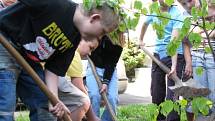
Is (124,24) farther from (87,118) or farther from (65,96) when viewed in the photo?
(87,118)

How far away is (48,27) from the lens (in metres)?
3.24

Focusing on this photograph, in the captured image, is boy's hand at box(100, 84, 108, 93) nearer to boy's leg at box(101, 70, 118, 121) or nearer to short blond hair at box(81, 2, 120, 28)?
boy's leg at box(101, 70, 118, 121)

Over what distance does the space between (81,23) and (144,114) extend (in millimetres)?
4379

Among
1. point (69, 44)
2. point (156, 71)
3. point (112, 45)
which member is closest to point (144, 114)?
point (156, 71)

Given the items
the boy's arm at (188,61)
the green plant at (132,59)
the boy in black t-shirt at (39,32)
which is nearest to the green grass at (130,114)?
the boy's arm at (188,61)

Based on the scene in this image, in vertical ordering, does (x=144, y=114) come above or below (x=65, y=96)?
below

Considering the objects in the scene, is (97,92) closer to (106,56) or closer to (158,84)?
(106,56)

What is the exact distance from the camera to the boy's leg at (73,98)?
13.8 ft

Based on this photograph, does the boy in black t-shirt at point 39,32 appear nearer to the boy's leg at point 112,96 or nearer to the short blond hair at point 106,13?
the short blond hair at point 106,13

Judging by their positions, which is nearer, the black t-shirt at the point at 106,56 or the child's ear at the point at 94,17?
the child's ear at the point at 94,17

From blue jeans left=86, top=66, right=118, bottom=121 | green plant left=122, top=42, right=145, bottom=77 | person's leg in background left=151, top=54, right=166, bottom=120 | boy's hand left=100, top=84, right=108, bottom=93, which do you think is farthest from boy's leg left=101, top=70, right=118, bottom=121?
green plant left=122, top=42, right=145, bottom=77

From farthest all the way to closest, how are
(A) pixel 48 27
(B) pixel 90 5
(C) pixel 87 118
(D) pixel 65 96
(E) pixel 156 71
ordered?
1. (E) pixel 156 71
2. (C) pixel 87 118
3. (D) pixel 65 96
4. (A) pixel 48 27
5. (B) pixel 90 5

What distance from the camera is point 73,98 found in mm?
4277

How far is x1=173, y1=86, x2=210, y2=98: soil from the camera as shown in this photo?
425 centimetres
